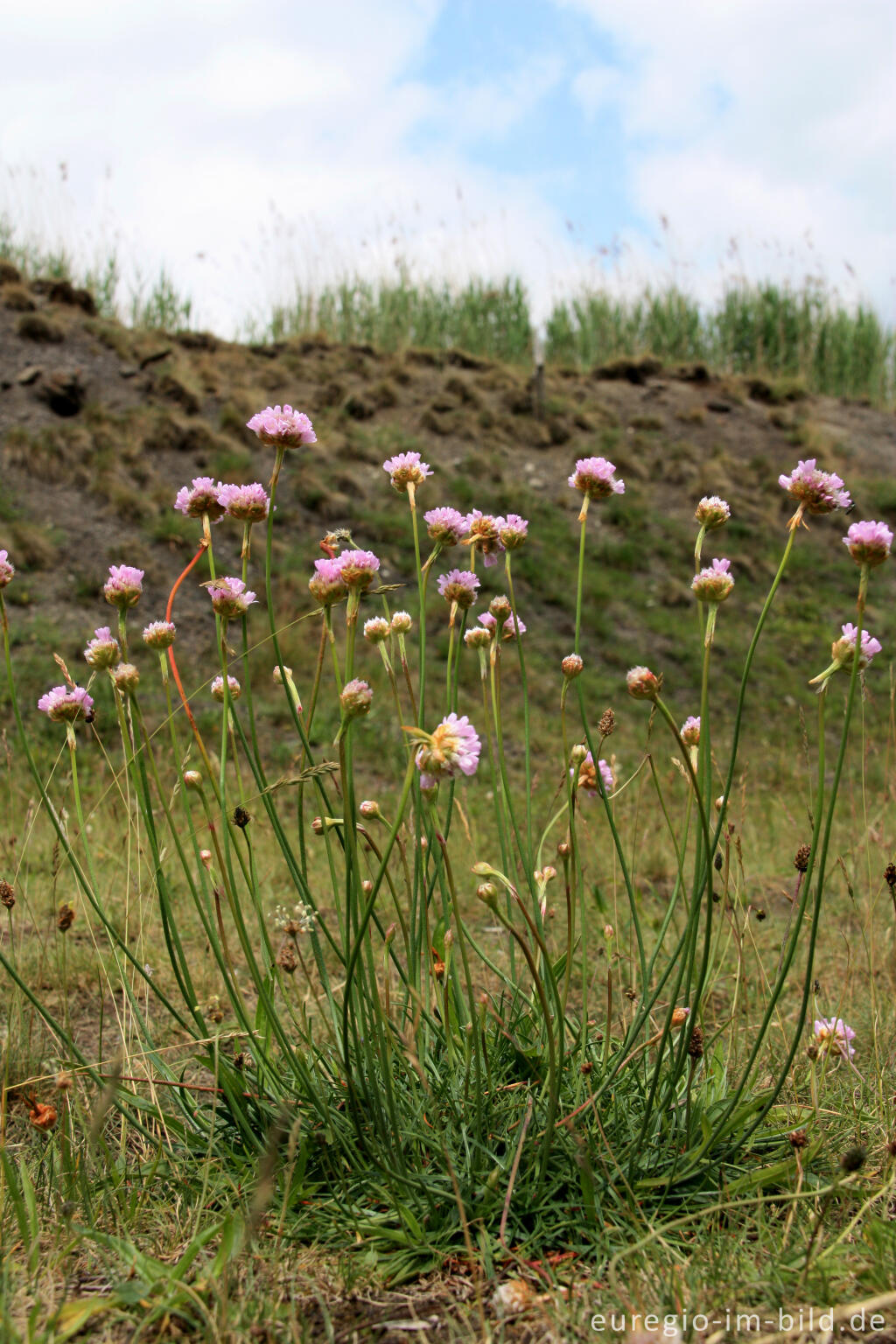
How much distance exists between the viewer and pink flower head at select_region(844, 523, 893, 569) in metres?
1.13

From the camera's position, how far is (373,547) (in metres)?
7.74

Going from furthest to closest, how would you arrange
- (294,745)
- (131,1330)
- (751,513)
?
1. (751,513)
2. (294,745)
3. (131,1330)

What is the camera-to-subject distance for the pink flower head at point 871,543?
113 centimetres

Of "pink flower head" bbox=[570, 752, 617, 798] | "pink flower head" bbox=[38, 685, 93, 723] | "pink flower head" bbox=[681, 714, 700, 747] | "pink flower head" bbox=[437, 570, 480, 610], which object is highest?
"pink flower head" bbox=[437, 570, 480, 610]

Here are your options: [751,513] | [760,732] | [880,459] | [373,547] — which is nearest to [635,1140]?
[760,732]

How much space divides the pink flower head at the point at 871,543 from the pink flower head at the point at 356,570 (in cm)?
61

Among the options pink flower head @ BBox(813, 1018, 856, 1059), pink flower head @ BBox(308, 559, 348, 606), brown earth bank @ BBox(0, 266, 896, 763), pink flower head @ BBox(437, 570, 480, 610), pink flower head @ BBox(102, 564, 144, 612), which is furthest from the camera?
brown earth bank @ BBox(0, 266, 896, 763)

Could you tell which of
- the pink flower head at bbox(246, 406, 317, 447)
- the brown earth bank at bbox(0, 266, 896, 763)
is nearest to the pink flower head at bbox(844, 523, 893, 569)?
the pink flower head at bbox(246, 406, 317, 447)

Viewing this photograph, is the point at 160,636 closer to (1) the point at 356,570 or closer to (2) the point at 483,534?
(1) the point at 356,570

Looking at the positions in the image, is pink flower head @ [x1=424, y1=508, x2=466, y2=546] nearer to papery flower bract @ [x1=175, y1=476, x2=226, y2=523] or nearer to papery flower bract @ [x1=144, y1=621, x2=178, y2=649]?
papery flower bract @ [x1=175, y1=476, x2=226, y2=523]

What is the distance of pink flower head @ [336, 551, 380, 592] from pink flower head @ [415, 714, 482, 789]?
8.8 inches

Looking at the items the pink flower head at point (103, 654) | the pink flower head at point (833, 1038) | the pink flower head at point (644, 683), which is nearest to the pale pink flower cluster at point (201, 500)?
the pink flower head at point (103, 654)

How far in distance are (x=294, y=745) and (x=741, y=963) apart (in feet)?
13.5

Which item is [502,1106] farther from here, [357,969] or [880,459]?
[880,459]
